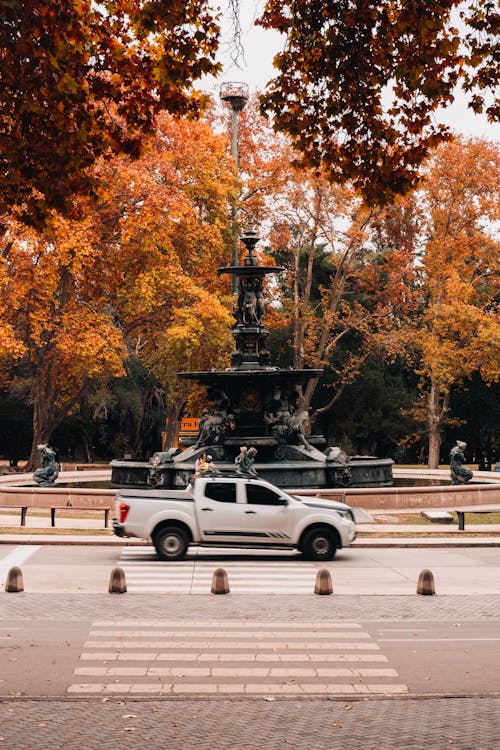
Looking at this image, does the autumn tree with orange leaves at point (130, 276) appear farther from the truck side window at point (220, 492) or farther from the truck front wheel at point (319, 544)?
the truck front wheel at point (319, 544)

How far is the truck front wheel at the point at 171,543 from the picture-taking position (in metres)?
20.1

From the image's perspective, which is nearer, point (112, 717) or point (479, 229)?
point (112, 717)

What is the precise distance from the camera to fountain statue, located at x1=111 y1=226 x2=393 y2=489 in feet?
105

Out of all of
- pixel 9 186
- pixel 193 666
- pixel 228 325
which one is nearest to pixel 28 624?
pixel 193 666

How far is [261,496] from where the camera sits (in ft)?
66.5

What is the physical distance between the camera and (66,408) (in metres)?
48.2

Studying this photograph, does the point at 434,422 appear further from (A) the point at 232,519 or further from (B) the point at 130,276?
(A) the point at 232,519

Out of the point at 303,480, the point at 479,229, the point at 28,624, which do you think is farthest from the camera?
the point at 479,229

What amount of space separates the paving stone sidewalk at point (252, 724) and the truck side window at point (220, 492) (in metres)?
10.2

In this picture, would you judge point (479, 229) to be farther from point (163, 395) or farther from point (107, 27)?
point (107, 27)

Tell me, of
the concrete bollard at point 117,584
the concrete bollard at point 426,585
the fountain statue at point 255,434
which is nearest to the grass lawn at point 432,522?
the fountain statue at point 255,434

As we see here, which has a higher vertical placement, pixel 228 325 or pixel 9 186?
pixel 228 325

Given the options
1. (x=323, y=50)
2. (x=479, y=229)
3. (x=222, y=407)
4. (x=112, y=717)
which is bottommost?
(x=112, y=717)

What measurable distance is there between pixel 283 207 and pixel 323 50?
4180 cm
